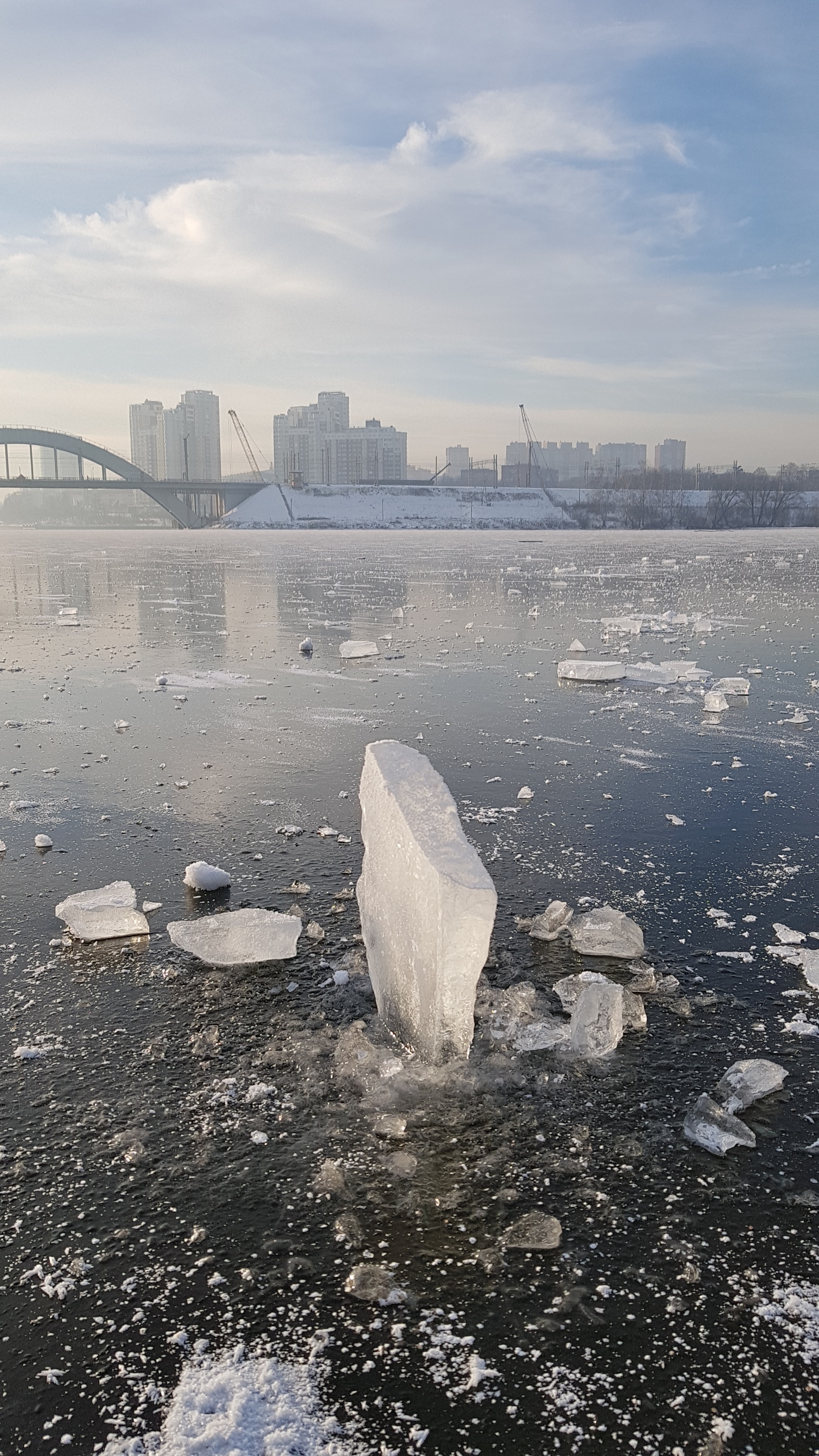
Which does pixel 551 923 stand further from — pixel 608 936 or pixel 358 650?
pixel 358 650

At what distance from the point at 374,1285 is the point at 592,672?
387 inches

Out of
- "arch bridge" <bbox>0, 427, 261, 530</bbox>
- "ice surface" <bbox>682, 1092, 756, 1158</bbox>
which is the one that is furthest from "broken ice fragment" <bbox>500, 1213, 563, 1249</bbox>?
"arch bridge" <bbox>0, 427, 261, 530</bbox>

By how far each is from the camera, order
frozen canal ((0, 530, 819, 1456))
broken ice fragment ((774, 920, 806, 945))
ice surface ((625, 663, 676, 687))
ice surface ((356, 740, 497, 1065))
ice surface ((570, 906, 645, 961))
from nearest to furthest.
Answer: frozen canal ((0, 530, 819, 1456))
ice surface ((356, 740, 497, 1065))
ice surface ((570, 906, 645, 961))
broken ice fragment ((774, 920, 806, 945))
ice surface ((625, 663, 676, 687))

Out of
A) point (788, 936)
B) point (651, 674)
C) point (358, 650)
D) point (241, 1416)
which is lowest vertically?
point (241, 1416)

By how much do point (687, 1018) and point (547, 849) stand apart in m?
2.01

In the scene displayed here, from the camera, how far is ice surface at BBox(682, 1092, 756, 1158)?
3.28 meters

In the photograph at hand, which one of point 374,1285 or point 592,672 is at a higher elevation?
point 592,672

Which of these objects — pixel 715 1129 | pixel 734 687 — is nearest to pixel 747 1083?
pixel 715 1129

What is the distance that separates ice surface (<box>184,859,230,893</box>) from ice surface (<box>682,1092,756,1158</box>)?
9.67 feet

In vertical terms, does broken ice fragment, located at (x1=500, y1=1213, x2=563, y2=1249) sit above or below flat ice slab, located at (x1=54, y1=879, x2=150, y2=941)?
below

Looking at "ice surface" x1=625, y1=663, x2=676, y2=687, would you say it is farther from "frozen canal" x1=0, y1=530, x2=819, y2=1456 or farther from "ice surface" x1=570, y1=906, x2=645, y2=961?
"ice surface" x1=570, y1=906, x2=645, y2=961

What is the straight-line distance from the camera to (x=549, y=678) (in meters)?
12.1

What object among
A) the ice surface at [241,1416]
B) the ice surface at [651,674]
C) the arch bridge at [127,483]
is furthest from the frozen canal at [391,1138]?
the arch bridge at [127,483]

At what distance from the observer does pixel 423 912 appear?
3.66 metres
